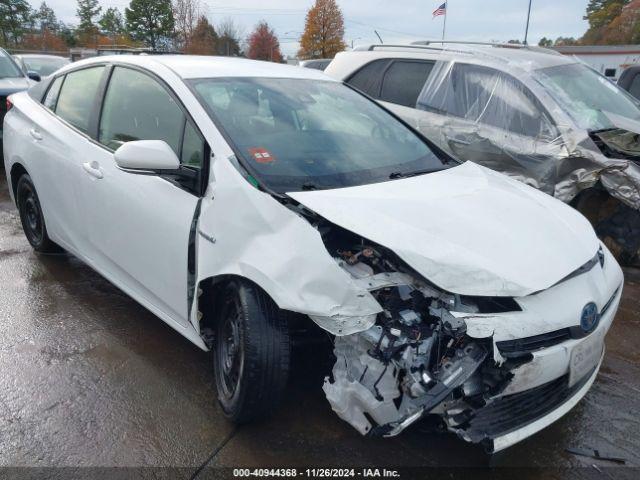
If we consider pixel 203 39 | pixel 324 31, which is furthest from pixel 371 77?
pixel 324 31

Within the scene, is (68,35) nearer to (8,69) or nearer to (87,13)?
(87,13)

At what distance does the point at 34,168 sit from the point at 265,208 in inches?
104

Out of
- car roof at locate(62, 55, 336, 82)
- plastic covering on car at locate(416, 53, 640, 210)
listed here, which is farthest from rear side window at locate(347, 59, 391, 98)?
car roof at locate(62, 55, 336, 82)

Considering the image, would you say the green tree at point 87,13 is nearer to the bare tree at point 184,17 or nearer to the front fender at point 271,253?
the bare tree at point 184,17

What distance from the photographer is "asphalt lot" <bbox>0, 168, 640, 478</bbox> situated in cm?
249

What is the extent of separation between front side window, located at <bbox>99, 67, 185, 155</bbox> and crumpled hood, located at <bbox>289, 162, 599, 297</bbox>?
0.99 metres

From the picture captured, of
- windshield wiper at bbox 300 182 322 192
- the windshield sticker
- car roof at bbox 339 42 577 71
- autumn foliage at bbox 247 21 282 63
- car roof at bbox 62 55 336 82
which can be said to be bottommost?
autumn foliage at bbox 247 21 282 63

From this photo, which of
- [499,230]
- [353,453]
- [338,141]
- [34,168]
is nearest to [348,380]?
[353,453]

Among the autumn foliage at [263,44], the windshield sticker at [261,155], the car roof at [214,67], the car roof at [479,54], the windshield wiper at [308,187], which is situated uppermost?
the car roof at [214,67]

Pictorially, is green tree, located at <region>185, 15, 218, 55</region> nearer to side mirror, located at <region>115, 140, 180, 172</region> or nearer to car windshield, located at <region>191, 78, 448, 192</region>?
car windshield, located at <region>191, 78, 448, 192</region>

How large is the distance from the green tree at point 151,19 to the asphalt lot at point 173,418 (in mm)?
60420

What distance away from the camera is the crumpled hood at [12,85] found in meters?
8.00

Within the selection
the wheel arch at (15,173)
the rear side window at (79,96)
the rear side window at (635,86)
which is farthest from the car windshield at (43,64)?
the rear side window at (635,86)

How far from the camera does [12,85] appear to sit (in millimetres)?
8227
